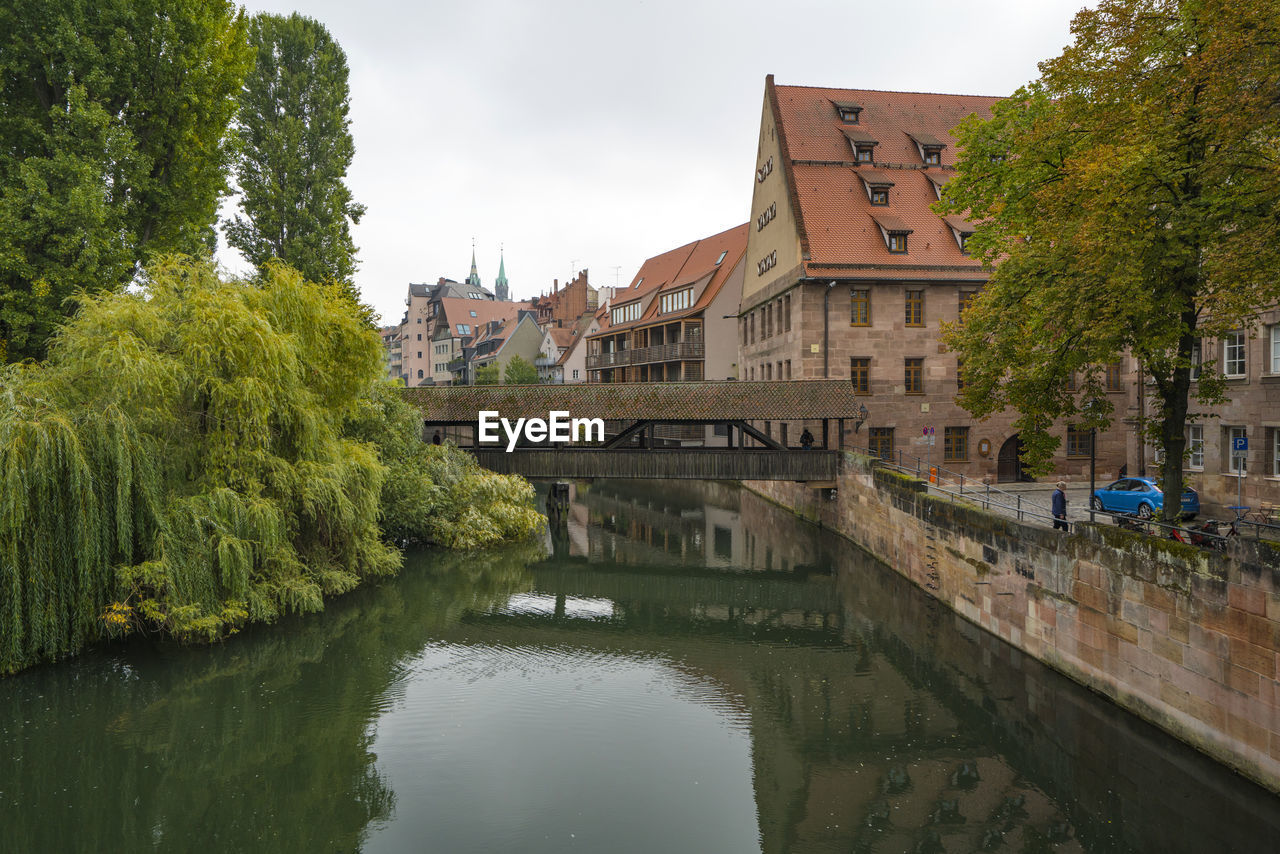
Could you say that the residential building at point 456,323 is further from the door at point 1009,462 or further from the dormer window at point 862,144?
the door at point 1009,462

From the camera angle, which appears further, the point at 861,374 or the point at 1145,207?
the point at 861,374

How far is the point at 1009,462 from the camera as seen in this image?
96.3 feet

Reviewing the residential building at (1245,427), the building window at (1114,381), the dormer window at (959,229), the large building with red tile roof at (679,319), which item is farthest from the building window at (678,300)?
the residential building at (1245,427)

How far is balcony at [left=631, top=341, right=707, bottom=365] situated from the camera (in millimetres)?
45000

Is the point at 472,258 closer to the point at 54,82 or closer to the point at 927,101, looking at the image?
the point at 927,101

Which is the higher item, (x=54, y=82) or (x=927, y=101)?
(x=927, y=101)

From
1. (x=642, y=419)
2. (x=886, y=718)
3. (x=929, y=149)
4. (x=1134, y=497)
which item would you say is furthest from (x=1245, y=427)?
(x=929, y=149)

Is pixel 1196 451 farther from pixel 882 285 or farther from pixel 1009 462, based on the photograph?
pixel 882 285

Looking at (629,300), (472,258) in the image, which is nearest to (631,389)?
Result: (629,300)

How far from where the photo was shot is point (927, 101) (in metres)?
33.2

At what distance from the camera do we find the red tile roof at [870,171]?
28625mm

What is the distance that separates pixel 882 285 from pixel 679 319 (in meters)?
18.4

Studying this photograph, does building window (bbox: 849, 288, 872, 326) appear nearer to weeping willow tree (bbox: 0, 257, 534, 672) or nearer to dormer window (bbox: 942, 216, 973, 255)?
dormer window (bbox: 942, 216, 973, 255)

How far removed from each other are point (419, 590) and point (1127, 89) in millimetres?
17117
